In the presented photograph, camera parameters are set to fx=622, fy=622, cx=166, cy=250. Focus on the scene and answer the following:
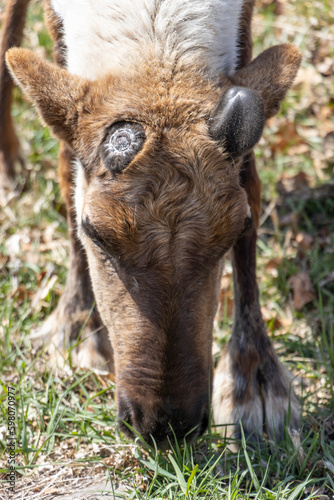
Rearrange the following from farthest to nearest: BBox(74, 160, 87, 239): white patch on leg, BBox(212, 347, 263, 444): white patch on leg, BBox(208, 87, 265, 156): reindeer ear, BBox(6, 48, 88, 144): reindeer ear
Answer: BBox(212, 347, 263, 444): white patch on leg < BBox(74, 160, 87, 239): white patch on leg < BBox(6, 48, 88, 144): reindeer ear < BBox(208, 87, 265, 156): reindeer ear

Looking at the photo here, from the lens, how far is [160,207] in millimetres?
3352

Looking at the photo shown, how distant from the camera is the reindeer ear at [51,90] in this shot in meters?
3.68

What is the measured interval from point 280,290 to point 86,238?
2.36 m

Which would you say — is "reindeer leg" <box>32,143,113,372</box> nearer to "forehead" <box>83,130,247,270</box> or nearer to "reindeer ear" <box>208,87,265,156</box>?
"forehead" <box>83,130,247,270</box>

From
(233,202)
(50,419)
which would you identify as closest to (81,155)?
(233,202)

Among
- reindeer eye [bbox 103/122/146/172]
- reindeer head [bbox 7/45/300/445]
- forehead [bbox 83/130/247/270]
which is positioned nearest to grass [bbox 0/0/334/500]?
reindeer head [bbox 7/45/300/445]

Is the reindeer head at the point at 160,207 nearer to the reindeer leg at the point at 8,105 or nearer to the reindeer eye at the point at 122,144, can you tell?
the reindeer eye at the point at 122,144

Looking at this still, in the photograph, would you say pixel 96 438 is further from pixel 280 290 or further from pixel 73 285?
pixel 280 290

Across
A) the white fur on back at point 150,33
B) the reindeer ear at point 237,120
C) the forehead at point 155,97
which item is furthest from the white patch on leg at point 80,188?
the reindeer ear at point 237,120

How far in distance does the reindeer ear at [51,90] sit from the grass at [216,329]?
5.75ft

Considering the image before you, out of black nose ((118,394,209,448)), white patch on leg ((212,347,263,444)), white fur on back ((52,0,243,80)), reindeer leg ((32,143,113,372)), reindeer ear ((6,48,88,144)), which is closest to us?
black nose ((118,394,209,448))

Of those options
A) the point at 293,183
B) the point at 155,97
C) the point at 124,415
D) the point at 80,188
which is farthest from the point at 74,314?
the point at 293,183

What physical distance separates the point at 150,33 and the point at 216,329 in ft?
8.44

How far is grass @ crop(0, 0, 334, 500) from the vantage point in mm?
3768
